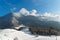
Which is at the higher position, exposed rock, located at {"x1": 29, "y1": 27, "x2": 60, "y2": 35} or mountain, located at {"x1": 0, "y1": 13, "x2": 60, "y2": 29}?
mountain, located at {"x1": 0, "y1": 13, "x2": 60, "y2": 29}

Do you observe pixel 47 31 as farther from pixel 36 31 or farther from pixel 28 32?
pixel 28 32

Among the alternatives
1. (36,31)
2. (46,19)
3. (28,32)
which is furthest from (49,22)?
(28,32)

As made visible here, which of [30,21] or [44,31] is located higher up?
[30,21]

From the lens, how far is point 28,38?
10.7 ft

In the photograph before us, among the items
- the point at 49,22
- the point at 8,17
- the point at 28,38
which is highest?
the point at 8,17

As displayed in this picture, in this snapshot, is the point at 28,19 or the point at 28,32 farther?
the point at 28,32

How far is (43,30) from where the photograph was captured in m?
3.50

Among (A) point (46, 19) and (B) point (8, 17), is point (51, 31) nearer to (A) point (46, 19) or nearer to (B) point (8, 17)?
(A) point (46, 19)

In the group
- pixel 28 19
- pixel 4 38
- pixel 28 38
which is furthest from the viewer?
pixel 28 19

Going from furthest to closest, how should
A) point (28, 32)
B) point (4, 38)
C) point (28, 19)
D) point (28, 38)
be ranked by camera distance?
point (28, 32) < point (28, 19) < point (28, 38) < point (4, 38)

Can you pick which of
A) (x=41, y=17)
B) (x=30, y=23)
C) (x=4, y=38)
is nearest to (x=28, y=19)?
(x=30, y=23)

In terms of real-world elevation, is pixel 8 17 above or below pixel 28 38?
above

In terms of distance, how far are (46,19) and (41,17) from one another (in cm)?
17

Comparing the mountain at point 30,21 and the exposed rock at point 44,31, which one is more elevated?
the mountain at point 30,21
